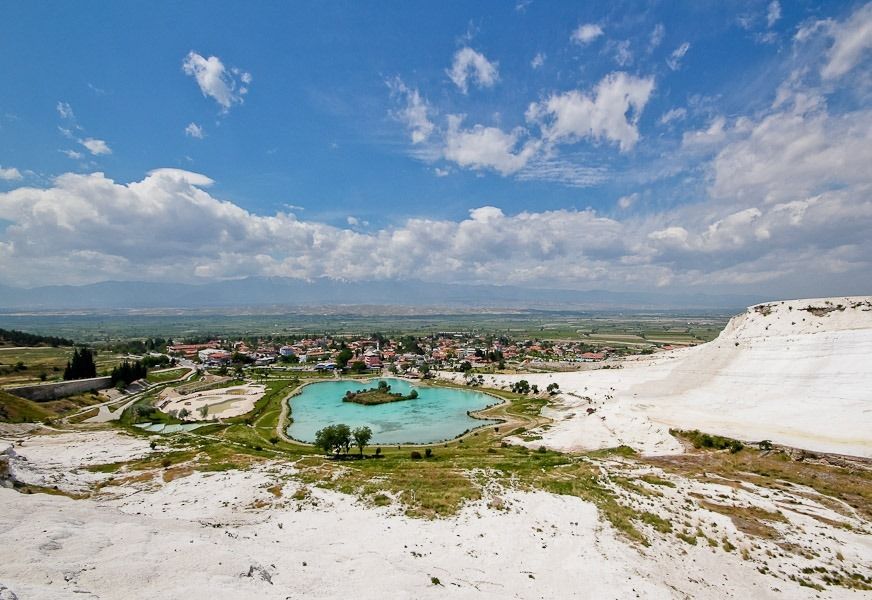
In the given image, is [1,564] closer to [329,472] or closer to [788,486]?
[329,472]

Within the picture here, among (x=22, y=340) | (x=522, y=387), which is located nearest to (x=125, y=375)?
(x=522, y=387)

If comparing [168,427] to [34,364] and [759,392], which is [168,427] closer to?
[34,364]

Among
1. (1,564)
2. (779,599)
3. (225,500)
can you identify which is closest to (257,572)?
(1,564)

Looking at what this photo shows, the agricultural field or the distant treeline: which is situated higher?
the distant treeline

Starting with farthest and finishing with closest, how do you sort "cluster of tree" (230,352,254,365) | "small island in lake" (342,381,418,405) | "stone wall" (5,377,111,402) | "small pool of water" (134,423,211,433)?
"cluster of tree" (230,352,254,365)
"small island in lake" (342,381,418,405)
"stone wall" (5,377,111,402)
"small pool of water" (134,423,211,433)

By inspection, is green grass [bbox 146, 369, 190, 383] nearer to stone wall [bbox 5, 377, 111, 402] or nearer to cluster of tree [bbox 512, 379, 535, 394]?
stone wall [bbox 5, 377, 111, 402]

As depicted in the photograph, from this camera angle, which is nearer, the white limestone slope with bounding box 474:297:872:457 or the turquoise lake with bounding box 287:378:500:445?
the white limestone slope with bounding box 474:297:872:457

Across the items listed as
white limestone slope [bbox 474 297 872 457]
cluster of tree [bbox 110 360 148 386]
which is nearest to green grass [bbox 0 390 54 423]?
cluster of tree [bbox 110 360 148 386]

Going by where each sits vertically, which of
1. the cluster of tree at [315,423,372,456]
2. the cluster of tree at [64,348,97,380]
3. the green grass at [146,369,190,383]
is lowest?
the green grass at [146,369,190,383]
